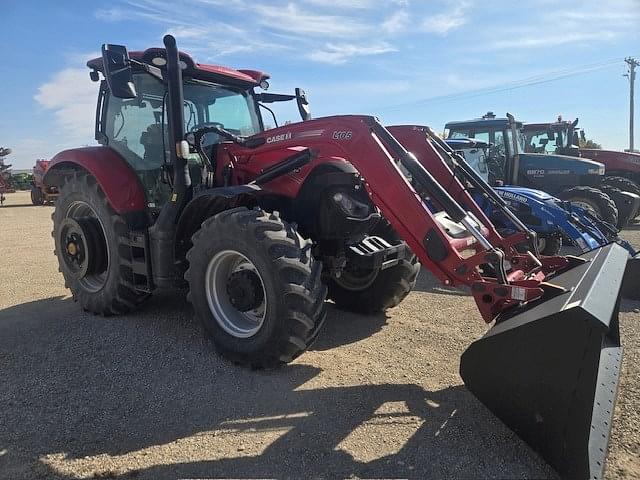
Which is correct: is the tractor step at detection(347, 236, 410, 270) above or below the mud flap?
above

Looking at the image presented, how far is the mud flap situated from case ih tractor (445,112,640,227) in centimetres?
598

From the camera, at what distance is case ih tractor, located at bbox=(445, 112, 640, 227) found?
11492 mm

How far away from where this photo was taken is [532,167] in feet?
38.4

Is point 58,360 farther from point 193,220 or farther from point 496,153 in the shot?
point 496,153

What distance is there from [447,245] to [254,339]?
5.15 ft

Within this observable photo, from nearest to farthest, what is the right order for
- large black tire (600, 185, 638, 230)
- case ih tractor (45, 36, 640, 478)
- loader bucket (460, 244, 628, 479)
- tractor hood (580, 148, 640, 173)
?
1. loader bucket (460, 244, 628, 479)
2. case ih tractor (45, 36, 640, 478)
3. large black tire (600, 185, 638, 230)
4. tractor hood (580, 148, 640, 173)

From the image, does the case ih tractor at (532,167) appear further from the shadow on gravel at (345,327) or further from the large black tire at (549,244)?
the shadow on gravel at (345,327)

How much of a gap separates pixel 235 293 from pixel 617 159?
13719mm

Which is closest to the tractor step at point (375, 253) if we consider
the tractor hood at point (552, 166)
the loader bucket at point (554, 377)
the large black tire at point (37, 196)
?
the loader bucket at point (554, 377)

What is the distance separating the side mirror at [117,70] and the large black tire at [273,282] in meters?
1.32

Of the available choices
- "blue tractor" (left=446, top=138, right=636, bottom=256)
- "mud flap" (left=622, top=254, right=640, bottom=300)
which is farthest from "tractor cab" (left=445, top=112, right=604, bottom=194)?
"mud flap" (left=622, top=254, right=640, bottom=300)

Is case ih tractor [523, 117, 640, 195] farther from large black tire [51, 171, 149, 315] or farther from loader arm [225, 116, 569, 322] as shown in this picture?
large black tire [51, 171, 149, 315]

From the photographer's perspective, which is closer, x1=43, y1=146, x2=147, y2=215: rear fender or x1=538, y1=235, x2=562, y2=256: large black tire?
x1=43, y1=146, x2=147, y2=215: rear fender

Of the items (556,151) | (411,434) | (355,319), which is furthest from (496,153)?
(411,434)
